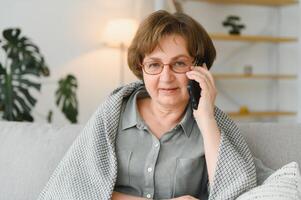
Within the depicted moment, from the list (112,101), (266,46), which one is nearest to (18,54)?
(112,101)

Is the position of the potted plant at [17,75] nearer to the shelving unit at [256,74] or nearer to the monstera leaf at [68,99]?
the monstera leaf at [68,99]

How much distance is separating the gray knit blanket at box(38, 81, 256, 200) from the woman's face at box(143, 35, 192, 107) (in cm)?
13

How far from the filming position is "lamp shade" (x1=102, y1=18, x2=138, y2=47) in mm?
4008

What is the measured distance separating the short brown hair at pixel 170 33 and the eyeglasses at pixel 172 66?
0.03 metres

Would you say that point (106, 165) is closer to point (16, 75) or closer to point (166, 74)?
point (166, 74)

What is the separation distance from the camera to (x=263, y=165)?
4.96ft

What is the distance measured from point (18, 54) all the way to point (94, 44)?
1.32 meters

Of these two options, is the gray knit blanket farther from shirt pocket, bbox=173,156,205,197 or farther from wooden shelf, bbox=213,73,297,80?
wooden shelf, bbox=213,73,297,80

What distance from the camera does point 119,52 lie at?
4434 millimetres

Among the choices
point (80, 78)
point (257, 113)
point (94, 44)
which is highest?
point (94, 44)

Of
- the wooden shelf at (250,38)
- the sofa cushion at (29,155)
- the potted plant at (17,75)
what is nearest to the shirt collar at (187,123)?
the sofa cushion at (29,155)

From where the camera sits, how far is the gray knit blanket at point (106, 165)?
1.36 m

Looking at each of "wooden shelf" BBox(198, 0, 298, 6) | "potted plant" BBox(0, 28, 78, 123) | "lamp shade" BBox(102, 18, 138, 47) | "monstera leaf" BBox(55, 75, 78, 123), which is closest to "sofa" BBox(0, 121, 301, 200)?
"potted plant" BBox(0, 28, 78, 123)

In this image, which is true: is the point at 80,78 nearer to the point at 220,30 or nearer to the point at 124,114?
the point at 220,30
